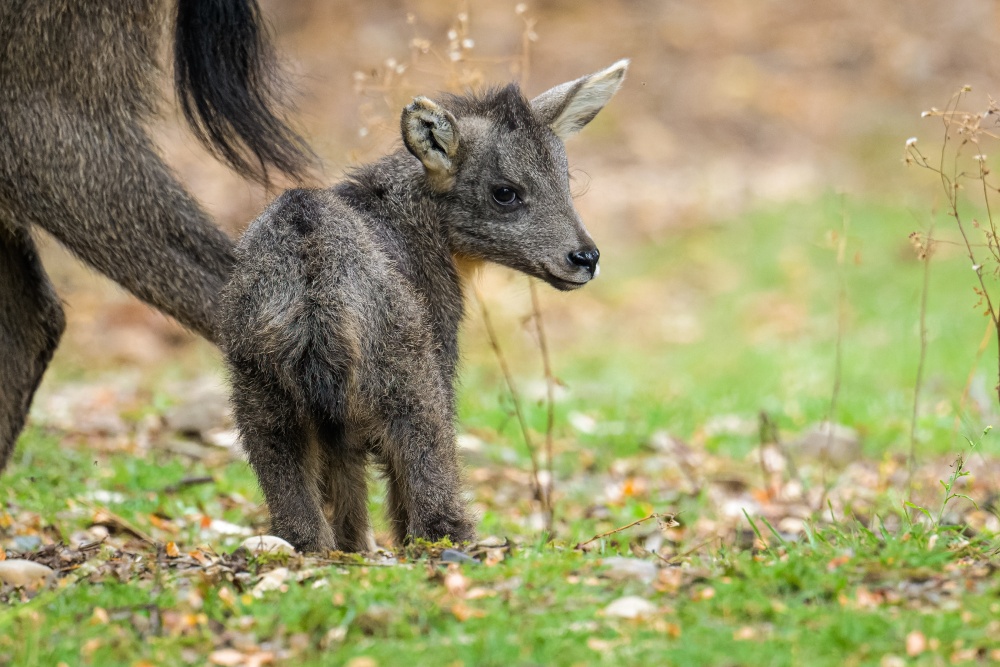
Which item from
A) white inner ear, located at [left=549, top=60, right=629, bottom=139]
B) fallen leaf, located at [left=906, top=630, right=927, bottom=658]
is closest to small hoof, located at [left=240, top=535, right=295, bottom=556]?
fallen leaf, located at [left=906, top=630, right=927, bottom=658]

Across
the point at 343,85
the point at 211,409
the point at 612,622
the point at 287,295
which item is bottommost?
the point at 612,622

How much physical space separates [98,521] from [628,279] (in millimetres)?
10132

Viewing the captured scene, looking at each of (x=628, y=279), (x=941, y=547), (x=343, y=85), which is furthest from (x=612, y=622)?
(x=343, y=85)

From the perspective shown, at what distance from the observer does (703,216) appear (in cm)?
1664

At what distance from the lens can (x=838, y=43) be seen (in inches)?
823

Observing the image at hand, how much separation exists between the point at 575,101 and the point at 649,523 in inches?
90.5

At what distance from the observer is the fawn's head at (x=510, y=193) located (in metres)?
5.29

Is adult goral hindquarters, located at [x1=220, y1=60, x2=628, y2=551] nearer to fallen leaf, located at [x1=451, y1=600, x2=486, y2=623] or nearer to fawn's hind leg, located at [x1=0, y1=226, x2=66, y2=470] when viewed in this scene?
fallen leaf, located at [x1=451, y1=600, x2=486, y2=623]

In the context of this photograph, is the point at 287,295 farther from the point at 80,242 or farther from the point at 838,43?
the point at 838,43

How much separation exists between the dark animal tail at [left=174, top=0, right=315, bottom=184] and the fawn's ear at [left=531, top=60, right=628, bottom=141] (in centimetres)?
124

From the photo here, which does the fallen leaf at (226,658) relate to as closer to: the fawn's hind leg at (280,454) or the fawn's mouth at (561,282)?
the fawn's hind leg at (280,454)

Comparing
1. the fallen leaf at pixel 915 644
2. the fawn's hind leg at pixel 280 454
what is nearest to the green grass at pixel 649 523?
the fallen leaf at pixel 915 644

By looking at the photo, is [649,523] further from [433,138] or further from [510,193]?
[433,138]

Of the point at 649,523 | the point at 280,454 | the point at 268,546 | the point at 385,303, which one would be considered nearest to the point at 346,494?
the point at 280,454
